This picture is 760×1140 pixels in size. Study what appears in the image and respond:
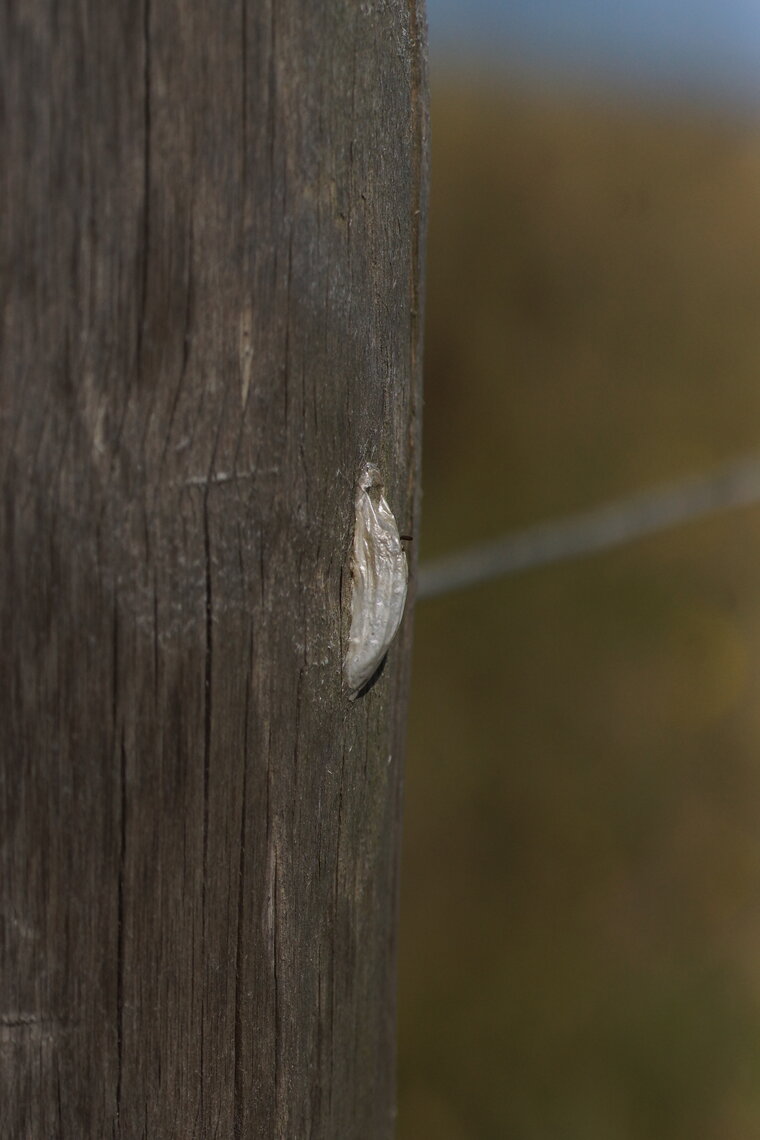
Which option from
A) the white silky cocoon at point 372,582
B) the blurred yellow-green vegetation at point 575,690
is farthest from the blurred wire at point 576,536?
the white silky cocoon at point 372,582

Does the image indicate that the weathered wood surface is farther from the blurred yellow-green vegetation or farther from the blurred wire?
the blurred yellow-green vegetation

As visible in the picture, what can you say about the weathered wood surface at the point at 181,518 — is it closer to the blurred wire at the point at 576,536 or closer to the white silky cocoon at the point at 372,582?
the white silky cocoon at the point at 372,582

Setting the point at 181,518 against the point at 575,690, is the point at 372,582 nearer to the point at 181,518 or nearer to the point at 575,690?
→ the point at 181,518

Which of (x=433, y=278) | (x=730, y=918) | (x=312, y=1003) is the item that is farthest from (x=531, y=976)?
(x=312, y=1003)

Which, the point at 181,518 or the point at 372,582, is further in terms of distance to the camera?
the point at 372,582

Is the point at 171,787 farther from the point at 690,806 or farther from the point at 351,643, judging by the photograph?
the point at 690,806

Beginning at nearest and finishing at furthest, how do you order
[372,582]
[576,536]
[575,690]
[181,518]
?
[181,518] → [372,582] → [576,536] → [575,690]

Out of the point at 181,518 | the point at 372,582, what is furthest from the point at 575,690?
the point at 181,518
